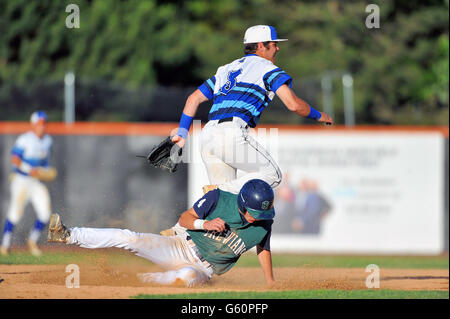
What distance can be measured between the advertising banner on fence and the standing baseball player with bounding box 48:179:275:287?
744cm

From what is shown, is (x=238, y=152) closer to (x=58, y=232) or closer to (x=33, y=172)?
(x=58, y=232)

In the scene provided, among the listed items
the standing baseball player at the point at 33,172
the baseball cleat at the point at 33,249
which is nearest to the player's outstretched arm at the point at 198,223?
the baseball cleat at the point at 33,249

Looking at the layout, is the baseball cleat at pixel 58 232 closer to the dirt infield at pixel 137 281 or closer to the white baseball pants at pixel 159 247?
the white baseball pants at pixel 159 247

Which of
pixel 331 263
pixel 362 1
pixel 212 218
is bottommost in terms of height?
pixel 331 263

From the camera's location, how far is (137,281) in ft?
28.2

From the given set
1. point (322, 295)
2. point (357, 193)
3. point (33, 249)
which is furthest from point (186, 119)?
point (357, 193)

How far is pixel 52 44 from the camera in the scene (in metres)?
22.2

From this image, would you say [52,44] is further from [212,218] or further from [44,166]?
[212,218]

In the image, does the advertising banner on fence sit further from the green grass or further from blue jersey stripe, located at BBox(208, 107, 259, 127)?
blue jersey stripe, located at BBox(208, 107, 259, 127)

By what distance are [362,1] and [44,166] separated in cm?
1572

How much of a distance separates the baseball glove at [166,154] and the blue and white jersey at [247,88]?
1.73 ft

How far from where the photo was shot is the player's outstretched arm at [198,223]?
7289 mm

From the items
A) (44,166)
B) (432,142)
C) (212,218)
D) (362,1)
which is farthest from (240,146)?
(362,1)

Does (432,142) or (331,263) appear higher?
(432,142)
